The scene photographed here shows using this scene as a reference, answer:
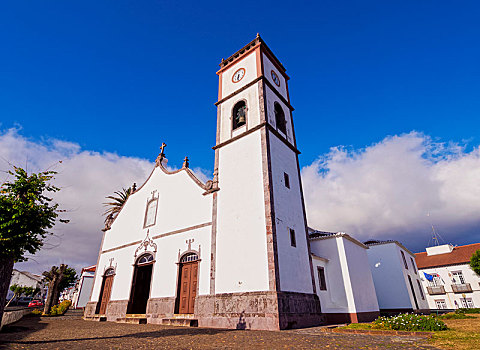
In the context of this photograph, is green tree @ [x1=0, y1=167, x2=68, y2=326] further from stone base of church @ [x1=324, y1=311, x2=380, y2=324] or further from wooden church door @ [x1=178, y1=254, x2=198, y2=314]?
stone base of church @ [x1=324, y1=311, x2=380, y2=324]

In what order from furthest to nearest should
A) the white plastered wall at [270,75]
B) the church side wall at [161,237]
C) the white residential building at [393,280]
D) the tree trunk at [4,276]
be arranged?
the white residential building at [393,280] < the white plastered wall at [270,75] < the church side wall at [161,237] < the tree trunk at [4,276]

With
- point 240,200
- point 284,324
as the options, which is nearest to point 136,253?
point 240,200

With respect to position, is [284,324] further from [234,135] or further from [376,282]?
[376,282]

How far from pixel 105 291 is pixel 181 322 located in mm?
9428

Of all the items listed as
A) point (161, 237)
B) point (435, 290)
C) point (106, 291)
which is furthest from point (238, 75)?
point (435, 290)

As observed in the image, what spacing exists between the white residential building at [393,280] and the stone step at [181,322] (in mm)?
14224

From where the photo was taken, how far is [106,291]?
18562 millimetres

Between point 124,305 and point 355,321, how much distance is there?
13.3m

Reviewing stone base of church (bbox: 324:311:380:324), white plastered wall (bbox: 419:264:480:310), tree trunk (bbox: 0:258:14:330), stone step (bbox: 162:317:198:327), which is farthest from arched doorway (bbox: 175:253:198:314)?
white plastered wall (bbox: 419:264:480:310)

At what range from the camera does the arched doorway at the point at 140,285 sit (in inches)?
640

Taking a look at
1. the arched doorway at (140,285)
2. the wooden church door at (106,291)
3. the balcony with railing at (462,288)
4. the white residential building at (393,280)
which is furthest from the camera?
the balcony with railing at (462,288)

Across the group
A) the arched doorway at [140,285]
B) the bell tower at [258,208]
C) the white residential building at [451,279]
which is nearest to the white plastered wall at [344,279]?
the bell tower at [258,208]

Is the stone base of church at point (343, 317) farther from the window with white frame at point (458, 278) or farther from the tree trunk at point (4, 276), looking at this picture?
the window with white frame at point (458, 278)

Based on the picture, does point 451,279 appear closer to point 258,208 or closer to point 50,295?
point 258,208
